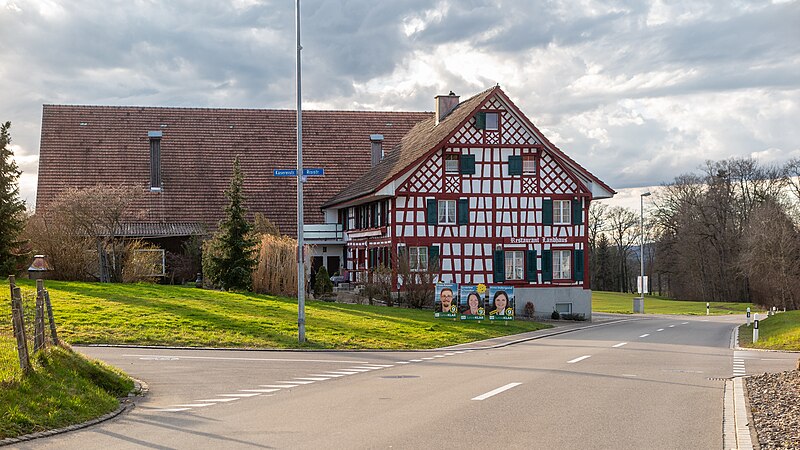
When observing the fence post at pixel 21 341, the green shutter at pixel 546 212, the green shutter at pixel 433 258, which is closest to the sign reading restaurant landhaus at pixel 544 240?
the green shutter at pixel 546 212

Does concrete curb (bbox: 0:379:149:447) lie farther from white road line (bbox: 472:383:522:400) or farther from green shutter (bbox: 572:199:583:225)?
green shutter (bbox: 572:199:583:225)

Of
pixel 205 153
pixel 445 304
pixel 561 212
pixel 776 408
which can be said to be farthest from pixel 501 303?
pixel 205 153

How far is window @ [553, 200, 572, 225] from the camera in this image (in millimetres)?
47156

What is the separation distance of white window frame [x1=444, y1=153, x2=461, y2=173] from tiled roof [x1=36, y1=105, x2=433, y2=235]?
1100 centimetres

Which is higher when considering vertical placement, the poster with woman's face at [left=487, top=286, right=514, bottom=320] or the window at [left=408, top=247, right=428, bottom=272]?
the window at [left=408, top=247, right=428, bottom=272]

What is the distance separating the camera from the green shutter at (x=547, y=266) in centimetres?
4622

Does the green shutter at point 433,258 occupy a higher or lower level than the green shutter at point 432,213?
lower

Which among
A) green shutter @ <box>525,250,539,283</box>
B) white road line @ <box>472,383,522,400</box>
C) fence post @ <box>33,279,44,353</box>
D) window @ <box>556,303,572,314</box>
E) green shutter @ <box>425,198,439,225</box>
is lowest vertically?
white road line @ <box>472,383,522,400</box>

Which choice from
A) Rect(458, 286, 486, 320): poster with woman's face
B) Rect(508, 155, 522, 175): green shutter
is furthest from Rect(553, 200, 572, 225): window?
Rect(458, 286, 486, 320): poster with woman's face

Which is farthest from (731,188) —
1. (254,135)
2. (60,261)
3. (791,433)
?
(791,433)

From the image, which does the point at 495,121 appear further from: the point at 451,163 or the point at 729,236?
the point at 729,236

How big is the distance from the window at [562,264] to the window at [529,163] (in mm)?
4173

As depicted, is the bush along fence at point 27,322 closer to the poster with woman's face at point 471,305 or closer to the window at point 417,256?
the poster with woman's face at point 471,305

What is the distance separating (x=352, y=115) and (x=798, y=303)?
34.1m
